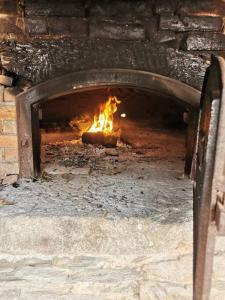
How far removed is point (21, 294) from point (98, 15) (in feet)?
5.81

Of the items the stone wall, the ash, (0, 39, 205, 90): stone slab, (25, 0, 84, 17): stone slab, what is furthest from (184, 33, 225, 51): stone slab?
the ash

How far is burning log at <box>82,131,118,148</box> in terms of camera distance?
11.1 ft

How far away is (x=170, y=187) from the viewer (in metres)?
2.46

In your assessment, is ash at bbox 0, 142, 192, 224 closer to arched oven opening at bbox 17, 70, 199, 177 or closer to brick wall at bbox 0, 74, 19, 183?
arched oven opening at bbox 17, 70, 199, 177

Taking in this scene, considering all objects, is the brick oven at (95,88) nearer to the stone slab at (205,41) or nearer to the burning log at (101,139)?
the stone slab at (205,41)

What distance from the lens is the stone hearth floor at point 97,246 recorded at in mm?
1766

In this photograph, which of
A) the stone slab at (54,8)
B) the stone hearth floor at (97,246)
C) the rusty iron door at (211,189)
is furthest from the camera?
the stone slab at (54,8)

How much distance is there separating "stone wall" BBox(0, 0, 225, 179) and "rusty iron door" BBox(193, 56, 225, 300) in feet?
3.23

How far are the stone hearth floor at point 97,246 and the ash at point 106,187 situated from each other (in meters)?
0.01

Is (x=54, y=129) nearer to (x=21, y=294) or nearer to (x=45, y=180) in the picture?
(x=45, y=180)

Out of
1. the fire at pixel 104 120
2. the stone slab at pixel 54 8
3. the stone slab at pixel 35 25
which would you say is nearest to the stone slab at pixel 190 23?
the stone slab at pixel 54 8

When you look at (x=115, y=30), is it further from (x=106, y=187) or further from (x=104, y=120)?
(x=104, y=120)

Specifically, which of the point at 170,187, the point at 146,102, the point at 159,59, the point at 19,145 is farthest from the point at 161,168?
the point at 146,102

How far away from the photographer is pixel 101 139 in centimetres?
339
